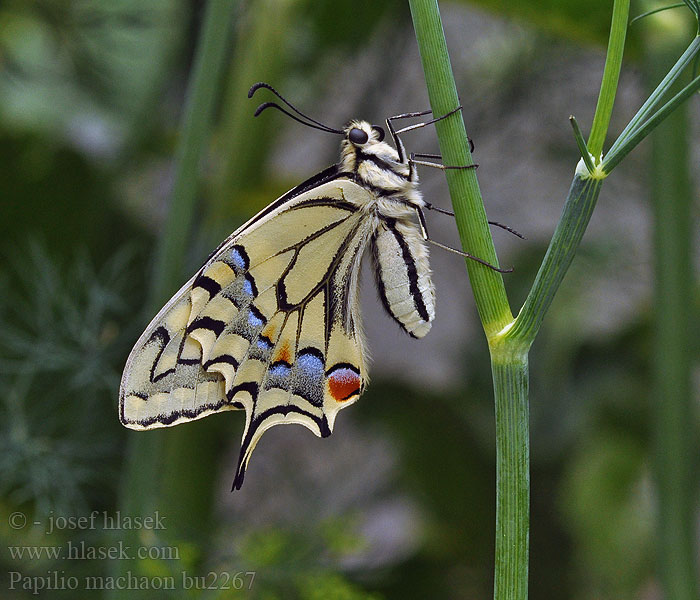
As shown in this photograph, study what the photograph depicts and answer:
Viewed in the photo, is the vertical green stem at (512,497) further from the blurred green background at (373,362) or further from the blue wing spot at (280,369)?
the blurred green background at (373,362)

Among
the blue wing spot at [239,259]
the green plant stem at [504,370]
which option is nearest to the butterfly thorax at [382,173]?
the blue wing spot at [239,259]

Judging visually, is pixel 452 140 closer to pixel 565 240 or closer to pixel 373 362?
pixel 565 240

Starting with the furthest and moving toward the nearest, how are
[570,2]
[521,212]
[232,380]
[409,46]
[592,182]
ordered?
[521,212], [409,46], [570,2], [232,380], [592,182]

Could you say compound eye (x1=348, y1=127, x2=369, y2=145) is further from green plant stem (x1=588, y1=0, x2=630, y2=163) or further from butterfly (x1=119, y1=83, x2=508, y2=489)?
green plant stem (x1=588, y1=0, x2=630, y2=163)

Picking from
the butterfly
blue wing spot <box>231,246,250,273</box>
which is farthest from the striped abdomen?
blue wing spot <box>231,246,250,273</box>

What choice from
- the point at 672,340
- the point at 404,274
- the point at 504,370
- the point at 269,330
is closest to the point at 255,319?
the point at 269,330

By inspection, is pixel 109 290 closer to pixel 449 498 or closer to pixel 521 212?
pixel 449 498

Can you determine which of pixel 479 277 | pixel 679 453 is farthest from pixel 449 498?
pixel 479 277
